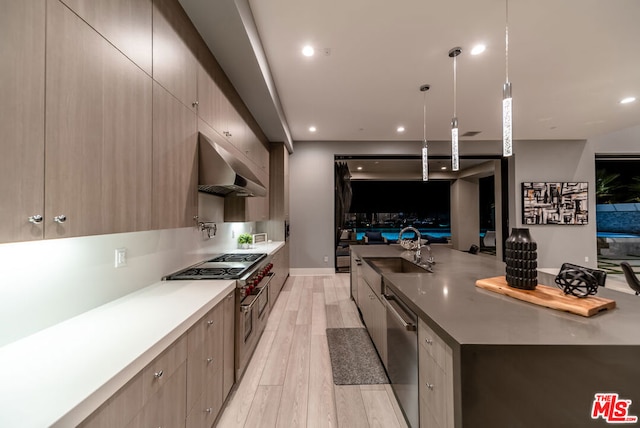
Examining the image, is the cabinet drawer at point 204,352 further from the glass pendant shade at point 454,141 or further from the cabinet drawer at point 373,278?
the glass pendant shade at point 454,141

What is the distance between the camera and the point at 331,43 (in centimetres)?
255

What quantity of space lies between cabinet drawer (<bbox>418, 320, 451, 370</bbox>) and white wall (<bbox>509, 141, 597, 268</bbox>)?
606 centimetres

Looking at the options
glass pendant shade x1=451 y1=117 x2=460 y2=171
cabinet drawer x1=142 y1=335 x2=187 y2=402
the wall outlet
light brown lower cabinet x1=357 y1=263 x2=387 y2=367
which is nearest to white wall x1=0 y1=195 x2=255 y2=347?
the wall outlet

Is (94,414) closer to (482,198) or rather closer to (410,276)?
(410,276)

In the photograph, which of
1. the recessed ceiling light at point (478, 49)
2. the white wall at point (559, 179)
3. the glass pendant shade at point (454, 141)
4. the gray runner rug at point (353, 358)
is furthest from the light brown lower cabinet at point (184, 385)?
the white wall at point (559, 179)

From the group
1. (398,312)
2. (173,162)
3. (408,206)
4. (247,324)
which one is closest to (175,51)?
(173,162)

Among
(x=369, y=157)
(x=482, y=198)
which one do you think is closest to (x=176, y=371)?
(x=369, y=157)

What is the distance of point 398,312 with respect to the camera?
1635mm

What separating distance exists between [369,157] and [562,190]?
4437mm

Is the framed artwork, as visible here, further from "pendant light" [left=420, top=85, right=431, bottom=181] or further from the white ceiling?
"pendant light" [left=420, top=85, right=431, bottom=181]

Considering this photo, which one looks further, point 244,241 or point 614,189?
point 614,189

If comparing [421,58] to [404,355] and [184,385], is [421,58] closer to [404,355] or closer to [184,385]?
[404,355]

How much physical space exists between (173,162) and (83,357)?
111 centimetres

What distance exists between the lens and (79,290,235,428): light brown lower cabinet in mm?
851
